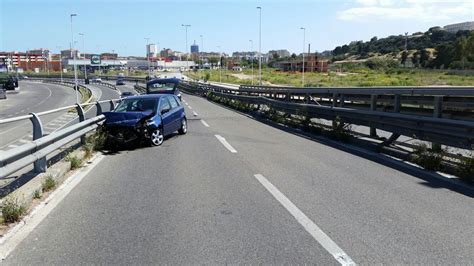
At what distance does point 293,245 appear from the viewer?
15.3 ft

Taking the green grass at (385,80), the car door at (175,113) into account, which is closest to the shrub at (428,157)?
the car door at (175,113)

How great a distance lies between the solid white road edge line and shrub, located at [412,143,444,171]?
6581mm

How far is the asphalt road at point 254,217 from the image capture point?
14.6 feet

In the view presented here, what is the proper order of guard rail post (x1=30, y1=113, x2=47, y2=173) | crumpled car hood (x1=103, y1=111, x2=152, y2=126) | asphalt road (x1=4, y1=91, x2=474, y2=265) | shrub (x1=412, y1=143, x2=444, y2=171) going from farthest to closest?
crumpled car hood (x1=103, y1=111, x2=152, y2=126)
shrub (x1=412, y1=143, x2=444, y2=171)
guard rail post (x1=30, y1=113, x2=47, y2=173)
asphalt road (x1=4, y1=91, x2=474, y2=265)

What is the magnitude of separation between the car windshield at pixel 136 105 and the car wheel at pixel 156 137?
0.72 meters

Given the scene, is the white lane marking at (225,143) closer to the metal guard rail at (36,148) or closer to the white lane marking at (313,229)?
the metal guard rail at (36,148)

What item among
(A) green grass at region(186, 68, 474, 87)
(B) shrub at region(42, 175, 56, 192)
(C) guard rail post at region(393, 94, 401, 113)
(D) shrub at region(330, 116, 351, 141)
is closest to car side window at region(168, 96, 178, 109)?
(D) shrub at region(330, 116, 351, 141)

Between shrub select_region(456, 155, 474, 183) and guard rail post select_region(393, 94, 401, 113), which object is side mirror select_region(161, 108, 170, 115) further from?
shrub select_region(456, 155, 474, 183)

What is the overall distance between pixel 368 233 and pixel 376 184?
256 cm

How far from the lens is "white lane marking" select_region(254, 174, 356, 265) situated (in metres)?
4.35

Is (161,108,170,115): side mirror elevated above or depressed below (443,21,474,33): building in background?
below

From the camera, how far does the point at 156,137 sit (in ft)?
41.1

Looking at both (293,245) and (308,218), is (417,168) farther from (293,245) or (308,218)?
(293,245)

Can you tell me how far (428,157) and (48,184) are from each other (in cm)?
695
